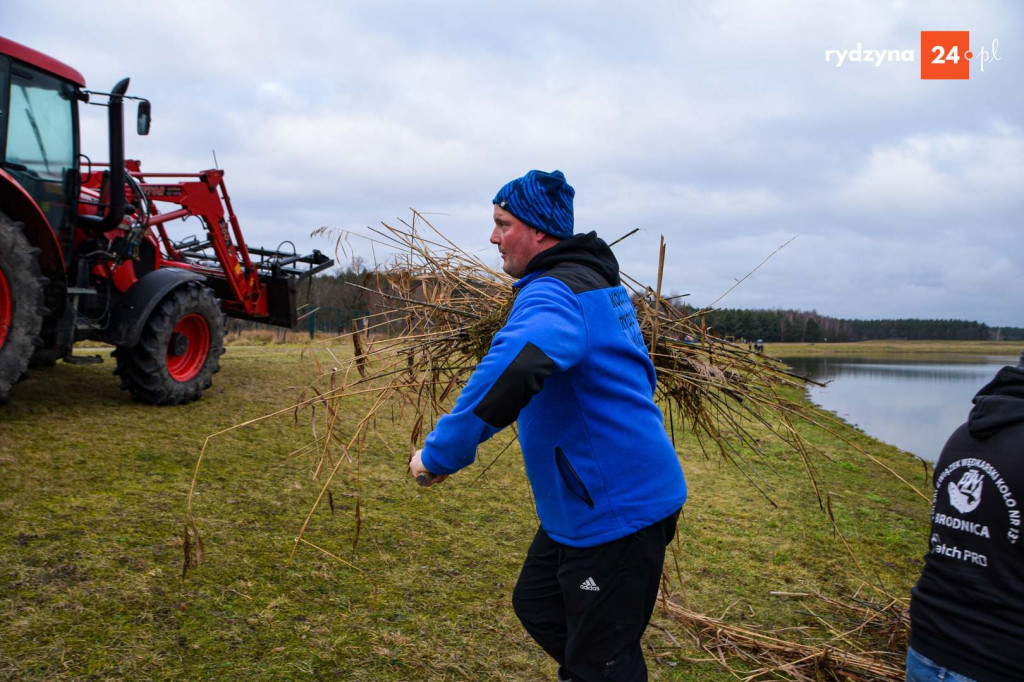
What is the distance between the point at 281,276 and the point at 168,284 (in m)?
2.89

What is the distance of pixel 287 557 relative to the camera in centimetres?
395

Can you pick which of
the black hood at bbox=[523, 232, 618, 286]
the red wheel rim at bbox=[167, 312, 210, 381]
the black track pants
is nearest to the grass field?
the red wheel rim at bbox=[167, 312, 210, 381]

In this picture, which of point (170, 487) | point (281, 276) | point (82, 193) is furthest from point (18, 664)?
point (281, 276)

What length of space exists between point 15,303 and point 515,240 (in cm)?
461

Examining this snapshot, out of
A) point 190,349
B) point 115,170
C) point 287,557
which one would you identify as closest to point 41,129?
point 115,170

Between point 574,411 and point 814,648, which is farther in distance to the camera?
point 814,648

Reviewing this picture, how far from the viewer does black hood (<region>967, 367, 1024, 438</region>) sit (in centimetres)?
187

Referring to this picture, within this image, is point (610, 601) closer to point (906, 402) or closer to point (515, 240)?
point (515, 240)

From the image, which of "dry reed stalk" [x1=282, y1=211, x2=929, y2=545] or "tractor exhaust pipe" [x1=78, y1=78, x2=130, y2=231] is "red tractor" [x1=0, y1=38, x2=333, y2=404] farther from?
"dry reed stalk" [x1=282, y1=211, x2=929, y2=545]

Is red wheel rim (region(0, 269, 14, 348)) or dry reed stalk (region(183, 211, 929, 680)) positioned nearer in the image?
dry reed stalk (region(183, 211, 929, 680))

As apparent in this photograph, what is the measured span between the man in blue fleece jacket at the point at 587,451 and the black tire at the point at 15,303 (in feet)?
14.7

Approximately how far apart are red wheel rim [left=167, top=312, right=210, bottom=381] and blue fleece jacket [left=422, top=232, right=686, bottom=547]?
6178 millimetres

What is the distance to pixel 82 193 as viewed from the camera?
692 centimetres

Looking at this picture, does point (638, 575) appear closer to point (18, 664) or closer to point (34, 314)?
point (18, 664)
